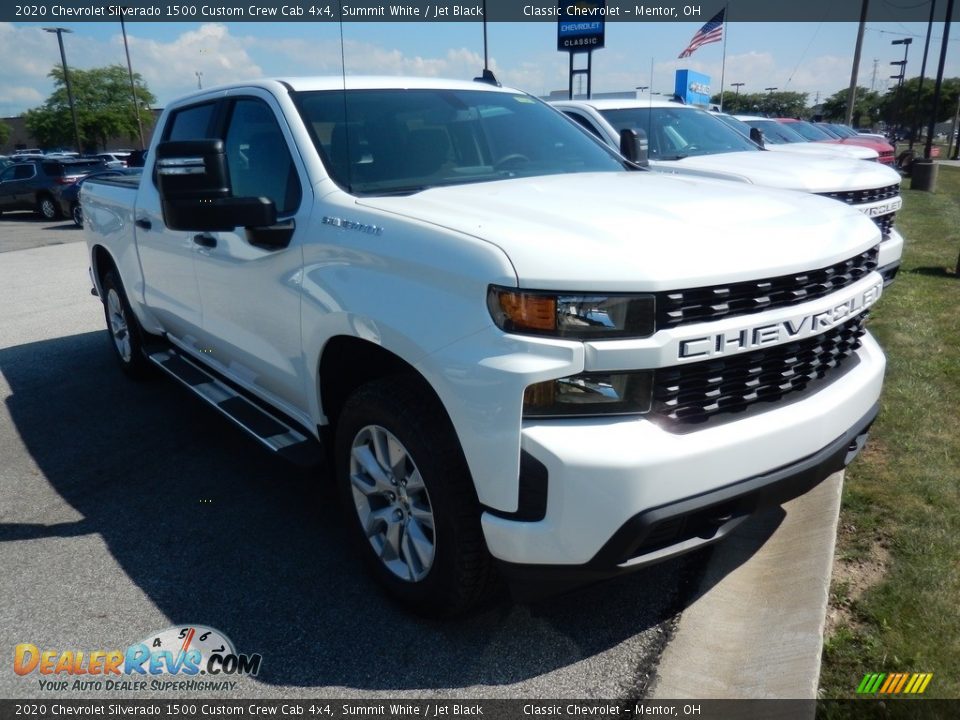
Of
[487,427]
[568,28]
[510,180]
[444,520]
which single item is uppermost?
[568,28]

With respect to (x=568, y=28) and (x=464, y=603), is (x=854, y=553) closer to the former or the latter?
(x=464, y=603)

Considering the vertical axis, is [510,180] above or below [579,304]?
above

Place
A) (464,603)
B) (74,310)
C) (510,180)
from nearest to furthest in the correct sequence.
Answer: (464,603) < (510,180) < (74,310)

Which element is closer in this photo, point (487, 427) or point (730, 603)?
point (487, 427)

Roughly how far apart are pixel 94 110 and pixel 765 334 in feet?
218

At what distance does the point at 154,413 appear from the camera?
524 cm

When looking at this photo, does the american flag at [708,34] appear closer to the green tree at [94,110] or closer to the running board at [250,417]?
the running board at [250,417]

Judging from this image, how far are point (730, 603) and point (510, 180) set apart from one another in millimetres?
1931

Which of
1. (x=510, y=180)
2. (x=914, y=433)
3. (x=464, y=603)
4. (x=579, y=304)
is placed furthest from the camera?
(x=914, y=433)

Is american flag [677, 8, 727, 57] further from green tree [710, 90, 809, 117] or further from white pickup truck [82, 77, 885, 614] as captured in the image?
green tree [710, 90, 809, 117]

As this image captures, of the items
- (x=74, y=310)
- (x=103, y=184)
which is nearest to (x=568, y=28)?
(x=74, y=310)

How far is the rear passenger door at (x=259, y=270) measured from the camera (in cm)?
322

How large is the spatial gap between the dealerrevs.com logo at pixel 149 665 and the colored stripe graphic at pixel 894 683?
78.2 inches

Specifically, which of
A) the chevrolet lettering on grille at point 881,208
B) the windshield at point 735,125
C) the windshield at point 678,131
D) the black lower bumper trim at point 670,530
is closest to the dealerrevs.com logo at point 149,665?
the black lower bumper trim at point 670,530
